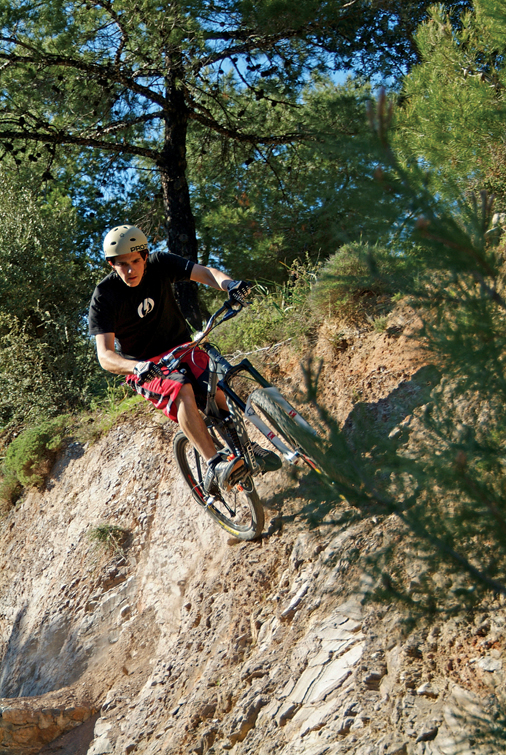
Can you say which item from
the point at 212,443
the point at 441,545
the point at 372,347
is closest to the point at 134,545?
the point at 212,443

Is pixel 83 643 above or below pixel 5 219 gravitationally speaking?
below

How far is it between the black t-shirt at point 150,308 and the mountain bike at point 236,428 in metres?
0.32

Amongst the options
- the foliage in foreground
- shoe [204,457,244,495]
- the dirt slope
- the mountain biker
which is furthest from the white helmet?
the foliage in foreground

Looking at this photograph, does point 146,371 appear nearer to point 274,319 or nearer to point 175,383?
point 175,383

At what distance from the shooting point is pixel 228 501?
5.60 meters

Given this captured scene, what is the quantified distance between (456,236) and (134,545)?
526 cm

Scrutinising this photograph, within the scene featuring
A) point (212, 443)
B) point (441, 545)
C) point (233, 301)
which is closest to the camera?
point (441, 545)

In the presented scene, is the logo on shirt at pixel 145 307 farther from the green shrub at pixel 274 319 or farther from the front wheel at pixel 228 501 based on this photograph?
the green shrub at pixel 274 319

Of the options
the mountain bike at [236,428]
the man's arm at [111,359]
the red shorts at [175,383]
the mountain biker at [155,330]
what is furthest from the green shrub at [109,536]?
the man's arm at [111,359]

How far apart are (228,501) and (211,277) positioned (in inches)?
75.1

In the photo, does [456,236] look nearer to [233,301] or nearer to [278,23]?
[233,301]

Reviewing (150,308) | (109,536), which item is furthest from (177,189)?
(109,536)

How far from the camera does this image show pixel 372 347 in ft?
18.9

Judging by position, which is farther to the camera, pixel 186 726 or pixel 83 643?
pixel 83 643
